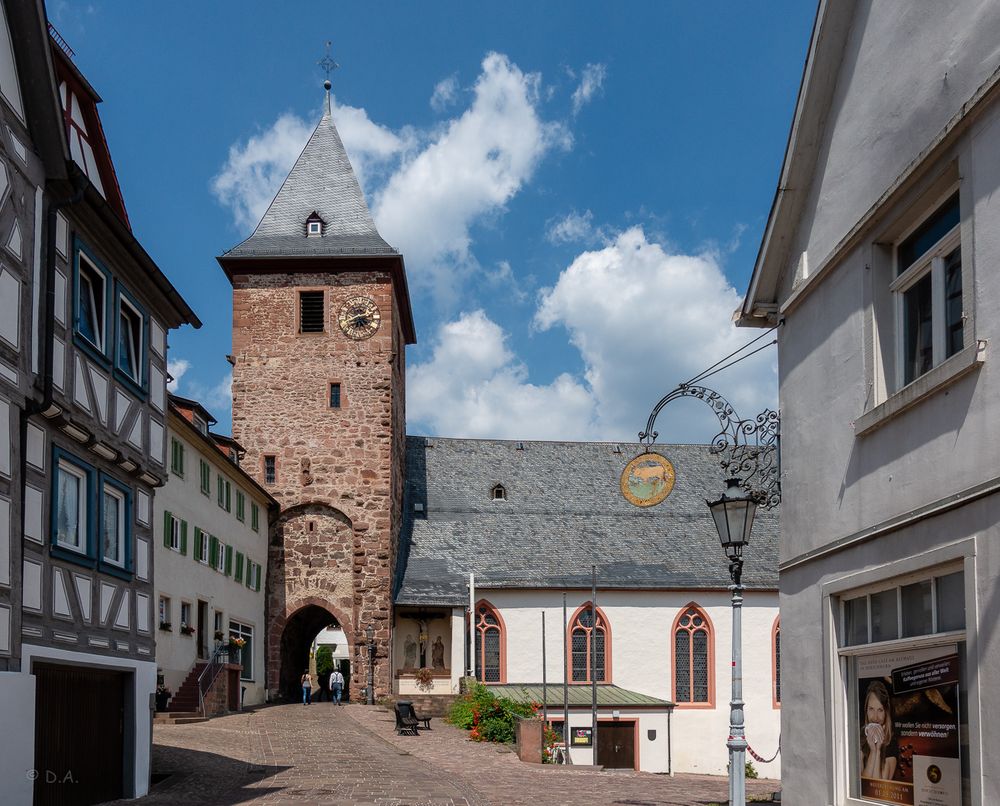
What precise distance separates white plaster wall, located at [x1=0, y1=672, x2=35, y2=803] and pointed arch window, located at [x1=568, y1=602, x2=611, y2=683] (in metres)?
30.5

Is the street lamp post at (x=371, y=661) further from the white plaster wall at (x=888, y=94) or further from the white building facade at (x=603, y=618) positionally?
the white plaster wall at (x=888, y=94)

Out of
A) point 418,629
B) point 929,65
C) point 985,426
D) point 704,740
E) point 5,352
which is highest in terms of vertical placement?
point 929,65

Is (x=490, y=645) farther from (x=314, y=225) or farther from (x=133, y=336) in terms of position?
(x=133, y=336)

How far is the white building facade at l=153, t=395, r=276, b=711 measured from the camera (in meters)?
27.9

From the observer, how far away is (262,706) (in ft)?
120

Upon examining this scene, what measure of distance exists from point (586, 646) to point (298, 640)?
32.0ft

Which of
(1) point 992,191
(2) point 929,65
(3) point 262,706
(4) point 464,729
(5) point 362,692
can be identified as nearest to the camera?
(1) point 992,191

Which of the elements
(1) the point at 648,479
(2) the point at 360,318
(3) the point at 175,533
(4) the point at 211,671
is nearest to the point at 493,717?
(4) the point at 211,671

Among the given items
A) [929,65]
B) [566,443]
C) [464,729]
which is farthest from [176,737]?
[566,443]

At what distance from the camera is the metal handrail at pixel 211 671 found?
29.1 metres

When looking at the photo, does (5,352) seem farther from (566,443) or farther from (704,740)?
(566,443)

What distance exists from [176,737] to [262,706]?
1348 centimetres

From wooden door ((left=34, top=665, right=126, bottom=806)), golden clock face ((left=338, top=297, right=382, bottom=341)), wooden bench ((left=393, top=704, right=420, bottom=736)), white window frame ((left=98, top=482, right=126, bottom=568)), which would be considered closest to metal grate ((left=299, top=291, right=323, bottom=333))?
golden clock face ((left=338, top=297, right=382, bottom=341))

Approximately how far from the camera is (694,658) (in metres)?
41.7
